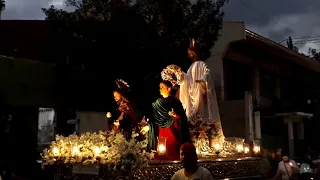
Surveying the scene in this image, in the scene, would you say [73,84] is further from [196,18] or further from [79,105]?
[196,18]

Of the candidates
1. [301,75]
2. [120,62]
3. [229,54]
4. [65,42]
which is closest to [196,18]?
[120,62]

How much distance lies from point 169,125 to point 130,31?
554cm

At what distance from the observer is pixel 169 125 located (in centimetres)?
862

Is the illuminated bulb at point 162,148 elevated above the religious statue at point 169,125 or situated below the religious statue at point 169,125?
below

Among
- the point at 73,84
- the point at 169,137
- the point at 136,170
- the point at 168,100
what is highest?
the point at 73,84

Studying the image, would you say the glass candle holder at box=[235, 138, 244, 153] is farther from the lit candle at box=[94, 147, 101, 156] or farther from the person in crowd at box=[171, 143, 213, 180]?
the person in crowd at box=[171, 143, 213, 180]

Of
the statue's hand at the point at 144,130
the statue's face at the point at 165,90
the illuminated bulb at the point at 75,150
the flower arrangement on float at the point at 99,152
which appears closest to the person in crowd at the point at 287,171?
the statue's face at the point at 165,90

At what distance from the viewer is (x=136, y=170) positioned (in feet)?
23.3

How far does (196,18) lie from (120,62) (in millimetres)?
3390

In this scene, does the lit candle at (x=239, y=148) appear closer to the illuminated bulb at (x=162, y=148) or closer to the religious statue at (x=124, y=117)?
the illuminated bulb at (x=162, y=148)

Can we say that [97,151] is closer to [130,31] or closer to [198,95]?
[198,95]

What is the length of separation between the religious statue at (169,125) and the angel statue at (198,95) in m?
1.19

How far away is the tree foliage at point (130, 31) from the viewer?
13422 millimetres

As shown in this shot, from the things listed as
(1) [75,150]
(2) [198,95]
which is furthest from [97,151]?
(2) [198,95]
